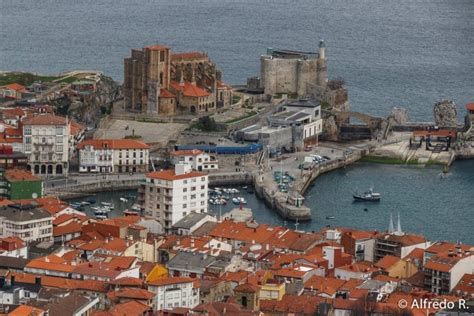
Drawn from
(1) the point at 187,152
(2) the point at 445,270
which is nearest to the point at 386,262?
(2) the point at 445,270

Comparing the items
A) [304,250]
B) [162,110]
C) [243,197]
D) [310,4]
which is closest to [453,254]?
[304,250]

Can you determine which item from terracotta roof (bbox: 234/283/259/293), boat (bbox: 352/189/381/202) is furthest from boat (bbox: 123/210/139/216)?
terracotta roof (bbox: 234/283/259/293)

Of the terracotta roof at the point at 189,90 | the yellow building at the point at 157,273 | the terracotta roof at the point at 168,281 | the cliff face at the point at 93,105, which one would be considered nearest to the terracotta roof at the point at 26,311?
the terracotta roof at the point at 168,281

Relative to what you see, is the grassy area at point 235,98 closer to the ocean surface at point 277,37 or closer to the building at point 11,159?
the ocean surface at point 277,37

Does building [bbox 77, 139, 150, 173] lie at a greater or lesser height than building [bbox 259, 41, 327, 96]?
lesser

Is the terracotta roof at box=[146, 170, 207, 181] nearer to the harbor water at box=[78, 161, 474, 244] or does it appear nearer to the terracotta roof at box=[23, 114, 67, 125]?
the harbor water at box=[78, 161, 474, 244]

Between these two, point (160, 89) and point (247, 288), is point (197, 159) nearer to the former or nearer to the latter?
point (160, 89)

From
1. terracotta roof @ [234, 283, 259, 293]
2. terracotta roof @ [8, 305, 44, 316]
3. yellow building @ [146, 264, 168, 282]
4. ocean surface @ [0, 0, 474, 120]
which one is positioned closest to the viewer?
terracotta roof @ [8, 305, 44, 316]
